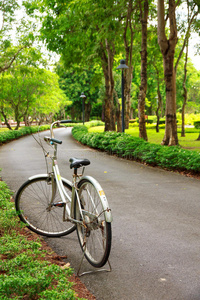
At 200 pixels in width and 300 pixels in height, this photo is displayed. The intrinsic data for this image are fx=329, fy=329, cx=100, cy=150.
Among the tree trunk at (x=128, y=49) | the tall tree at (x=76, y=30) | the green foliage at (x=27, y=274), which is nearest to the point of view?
the green foliage at (x=27, y=274)

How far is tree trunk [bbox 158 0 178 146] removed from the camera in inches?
519

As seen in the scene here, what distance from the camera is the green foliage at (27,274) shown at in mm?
2623

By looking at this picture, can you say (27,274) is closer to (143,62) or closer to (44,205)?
(44,205)

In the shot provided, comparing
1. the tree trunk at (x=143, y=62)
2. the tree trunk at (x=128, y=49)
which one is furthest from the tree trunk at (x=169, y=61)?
the tree trunk at (x=128, y=49)

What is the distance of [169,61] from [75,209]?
1098 cm

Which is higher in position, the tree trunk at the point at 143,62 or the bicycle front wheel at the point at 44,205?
the tree trunk at the point at 143,62

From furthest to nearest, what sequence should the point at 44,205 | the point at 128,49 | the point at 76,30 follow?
the point at 128,49
the point at 76,30
the point at 44,205

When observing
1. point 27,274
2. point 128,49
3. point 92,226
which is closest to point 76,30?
point 128,49

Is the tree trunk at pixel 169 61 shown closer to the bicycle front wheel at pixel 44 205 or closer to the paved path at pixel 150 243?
the paved path at pixel 150 243

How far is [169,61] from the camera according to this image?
13.6 metres

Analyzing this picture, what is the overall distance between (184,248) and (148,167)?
7188mm

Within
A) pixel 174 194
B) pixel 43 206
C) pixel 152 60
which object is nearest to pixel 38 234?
pixel 43 206

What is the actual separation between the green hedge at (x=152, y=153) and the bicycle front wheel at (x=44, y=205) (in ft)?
18.2

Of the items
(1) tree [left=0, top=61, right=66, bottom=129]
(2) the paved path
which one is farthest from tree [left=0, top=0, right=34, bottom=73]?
(2) the paved path
